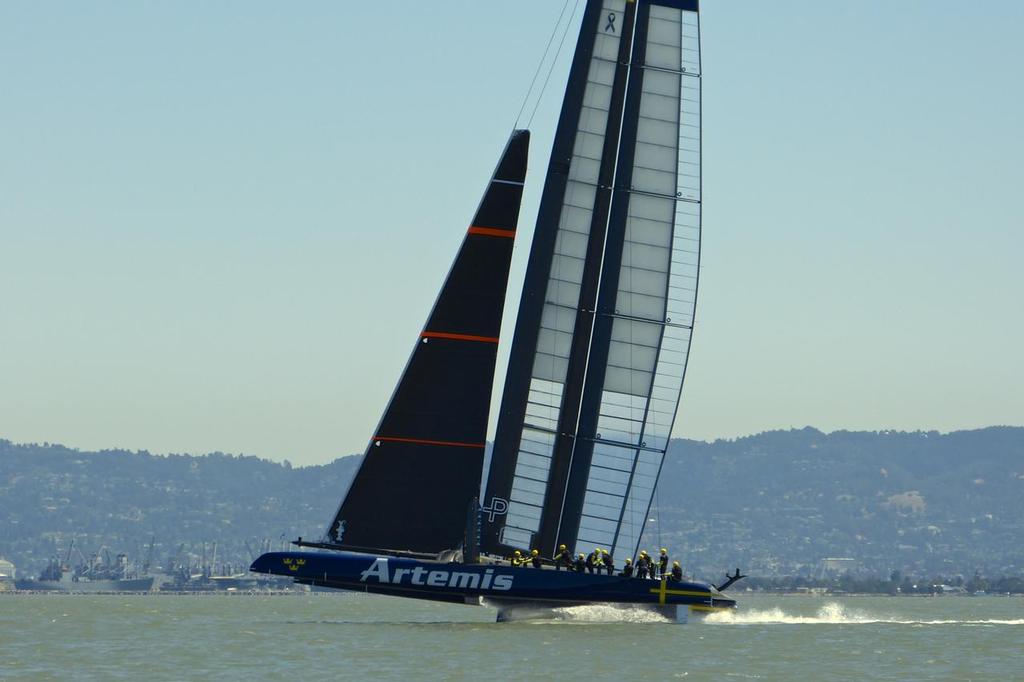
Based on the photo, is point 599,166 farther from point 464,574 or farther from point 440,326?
point 464,574

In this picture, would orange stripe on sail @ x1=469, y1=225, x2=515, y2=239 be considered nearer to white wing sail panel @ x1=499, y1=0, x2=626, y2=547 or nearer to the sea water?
white wing sail panel @ x1=499, y1=0, x2=626, y2=547

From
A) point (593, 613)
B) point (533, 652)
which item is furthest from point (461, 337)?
point (533, 652)

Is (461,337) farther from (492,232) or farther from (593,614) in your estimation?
(593,614)

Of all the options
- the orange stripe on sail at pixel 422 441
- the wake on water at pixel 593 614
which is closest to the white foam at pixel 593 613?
the wake on water at pixel 593 614

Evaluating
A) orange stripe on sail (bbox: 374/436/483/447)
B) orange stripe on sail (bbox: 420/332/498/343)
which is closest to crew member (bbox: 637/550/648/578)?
orange stripe on sail (bbox: 374/436/483/447)

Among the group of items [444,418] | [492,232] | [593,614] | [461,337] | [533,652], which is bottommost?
[533,652]

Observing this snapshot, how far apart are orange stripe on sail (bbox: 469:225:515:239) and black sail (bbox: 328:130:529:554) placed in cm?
2

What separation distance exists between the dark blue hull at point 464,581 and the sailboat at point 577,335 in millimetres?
225

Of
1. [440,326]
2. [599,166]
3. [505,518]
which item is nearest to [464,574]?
[505,518]

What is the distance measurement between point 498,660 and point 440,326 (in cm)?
886

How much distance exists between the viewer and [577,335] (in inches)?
1636

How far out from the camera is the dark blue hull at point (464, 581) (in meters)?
39.2

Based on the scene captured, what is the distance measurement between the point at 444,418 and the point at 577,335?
375 cm

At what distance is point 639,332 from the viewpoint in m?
41.4
